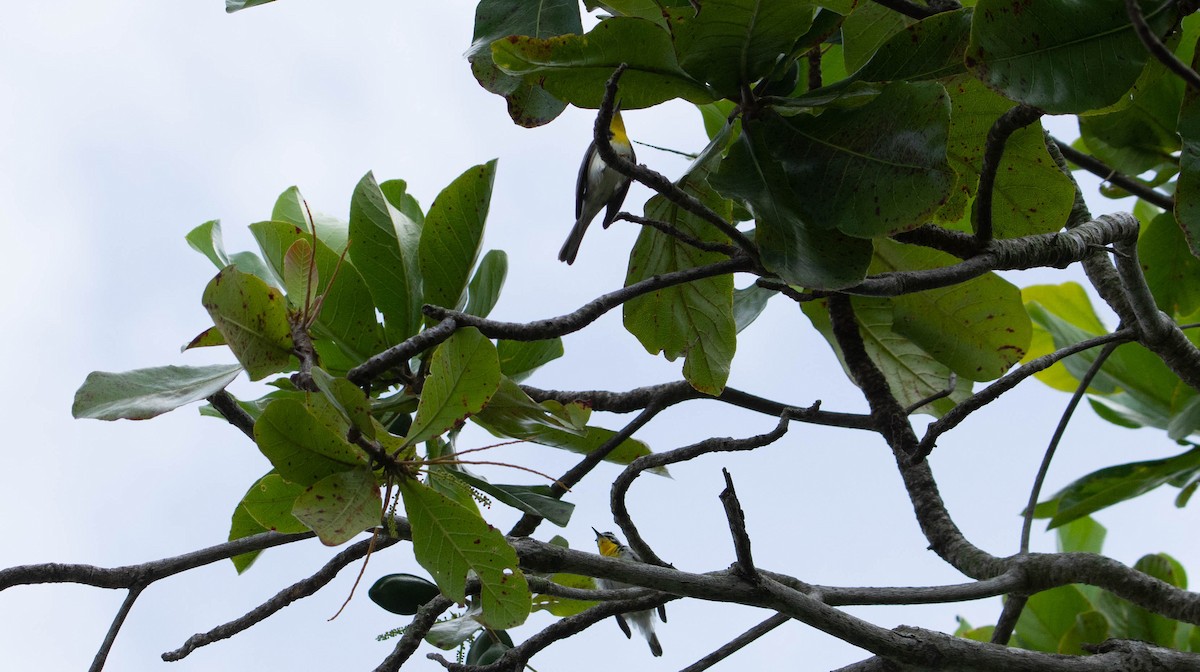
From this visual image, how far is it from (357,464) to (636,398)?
622 millimetres

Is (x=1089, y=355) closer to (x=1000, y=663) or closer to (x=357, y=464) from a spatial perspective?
(x=1000, y=663)

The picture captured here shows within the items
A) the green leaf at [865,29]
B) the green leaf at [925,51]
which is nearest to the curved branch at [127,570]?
the green leaf at [925,51]

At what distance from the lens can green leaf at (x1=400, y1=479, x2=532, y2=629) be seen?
89 cm

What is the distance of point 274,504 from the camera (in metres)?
0.99

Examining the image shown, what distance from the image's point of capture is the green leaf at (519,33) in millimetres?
966

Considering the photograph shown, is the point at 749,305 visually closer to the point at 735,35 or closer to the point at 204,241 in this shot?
the point at 735,35

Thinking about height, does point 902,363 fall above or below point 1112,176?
below

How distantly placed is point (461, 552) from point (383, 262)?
1.52 ft

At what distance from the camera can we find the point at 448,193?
1.16 meters

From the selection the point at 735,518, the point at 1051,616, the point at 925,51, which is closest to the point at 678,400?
the point at 735,518

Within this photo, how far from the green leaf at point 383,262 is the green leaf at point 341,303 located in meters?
0.02

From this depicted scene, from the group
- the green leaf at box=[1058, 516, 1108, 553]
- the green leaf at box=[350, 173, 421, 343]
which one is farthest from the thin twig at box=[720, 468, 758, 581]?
the green leaf at box=[1058, 516, 1108, 553]

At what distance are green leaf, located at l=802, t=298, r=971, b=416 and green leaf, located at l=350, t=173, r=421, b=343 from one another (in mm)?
778

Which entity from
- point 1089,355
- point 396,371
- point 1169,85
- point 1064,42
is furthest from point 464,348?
point 1089,355
